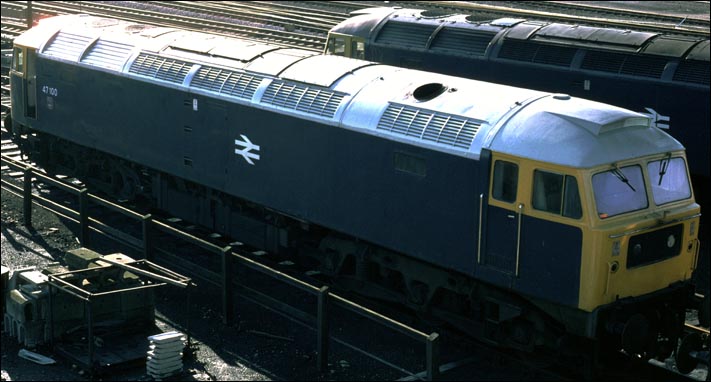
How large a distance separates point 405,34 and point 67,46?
25.0 feet

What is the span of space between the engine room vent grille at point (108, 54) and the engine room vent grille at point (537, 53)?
25.4 ft

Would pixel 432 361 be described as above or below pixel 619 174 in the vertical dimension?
below

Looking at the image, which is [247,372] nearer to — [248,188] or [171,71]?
[248,188]

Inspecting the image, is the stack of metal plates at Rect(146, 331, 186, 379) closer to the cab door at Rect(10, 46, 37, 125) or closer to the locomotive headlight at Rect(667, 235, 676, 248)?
the locomotive headlight at Rect(667, 235, 676, 248)

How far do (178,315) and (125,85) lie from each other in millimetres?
5851

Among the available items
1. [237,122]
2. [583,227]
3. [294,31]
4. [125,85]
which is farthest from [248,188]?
[294,31]

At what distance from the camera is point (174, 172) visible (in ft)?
60.1

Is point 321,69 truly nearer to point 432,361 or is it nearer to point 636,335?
point 432,361

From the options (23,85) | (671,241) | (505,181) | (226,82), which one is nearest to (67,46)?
(23,85)

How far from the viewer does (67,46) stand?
2070 centimetres

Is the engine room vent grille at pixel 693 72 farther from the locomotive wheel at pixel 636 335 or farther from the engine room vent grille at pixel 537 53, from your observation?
the locomotive wheel at pixel 636 335

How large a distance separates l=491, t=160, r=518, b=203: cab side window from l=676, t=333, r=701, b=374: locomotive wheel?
2.77m

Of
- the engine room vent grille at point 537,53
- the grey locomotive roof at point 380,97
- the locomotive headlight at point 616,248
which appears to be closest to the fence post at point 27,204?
the grey locomotive roof at point 380,97

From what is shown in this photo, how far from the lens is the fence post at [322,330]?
42.7 feet
